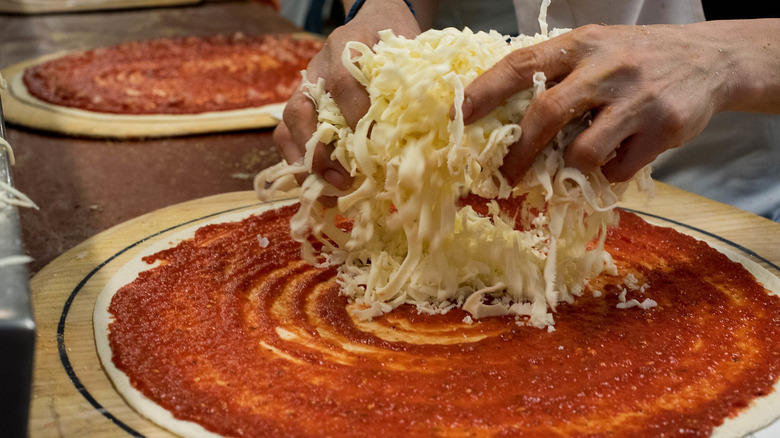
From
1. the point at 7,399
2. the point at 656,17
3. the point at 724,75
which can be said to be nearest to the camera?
the point at 7,399

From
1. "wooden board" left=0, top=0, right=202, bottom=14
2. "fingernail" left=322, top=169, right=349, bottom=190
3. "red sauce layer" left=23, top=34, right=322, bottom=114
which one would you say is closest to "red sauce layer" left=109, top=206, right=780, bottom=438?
"fingernail" left=322, top=169, right=349, bottom=190

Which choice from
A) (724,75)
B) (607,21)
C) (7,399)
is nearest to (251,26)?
(607,21)

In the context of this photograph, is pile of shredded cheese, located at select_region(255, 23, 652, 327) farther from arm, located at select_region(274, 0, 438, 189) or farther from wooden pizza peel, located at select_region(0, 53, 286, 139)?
wooden pizza peel, located at select_region(0, 53, 286, 139)

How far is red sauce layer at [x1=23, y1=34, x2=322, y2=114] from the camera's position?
3.49 meters

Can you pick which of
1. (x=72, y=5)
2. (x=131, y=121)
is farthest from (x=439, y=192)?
(x=72, y=5)

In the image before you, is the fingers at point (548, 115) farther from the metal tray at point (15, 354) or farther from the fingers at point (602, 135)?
the metal tray at point (15, 354)

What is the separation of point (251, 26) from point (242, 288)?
4.12m

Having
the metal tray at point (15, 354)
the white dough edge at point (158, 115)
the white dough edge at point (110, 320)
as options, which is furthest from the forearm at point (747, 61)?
the white dough edge at point (158, 115)

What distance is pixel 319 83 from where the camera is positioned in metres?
1.81

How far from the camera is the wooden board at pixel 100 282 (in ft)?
4.57

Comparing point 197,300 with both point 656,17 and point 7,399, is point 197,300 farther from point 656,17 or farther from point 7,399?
point 656,17

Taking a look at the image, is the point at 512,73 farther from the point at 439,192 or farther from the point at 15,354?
the point at 15,354

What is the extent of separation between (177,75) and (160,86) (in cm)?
23

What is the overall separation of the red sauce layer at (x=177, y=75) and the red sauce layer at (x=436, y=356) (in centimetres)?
169
